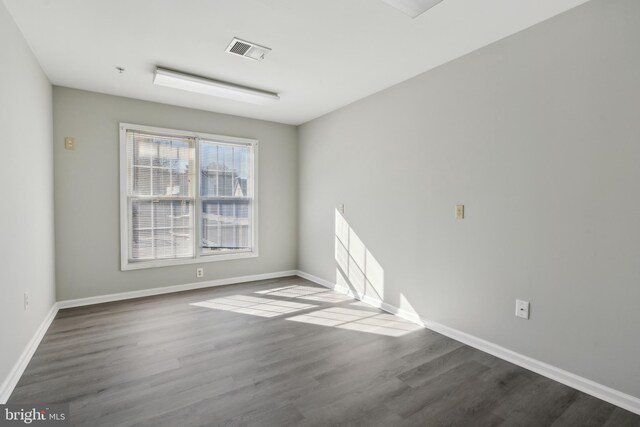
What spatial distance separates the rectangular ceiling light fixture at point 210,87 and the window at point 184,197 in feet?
3.27

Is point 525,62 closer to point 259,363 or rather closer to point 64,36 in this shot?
point 259,363

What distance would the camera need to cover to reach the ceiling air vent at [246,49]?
265cm

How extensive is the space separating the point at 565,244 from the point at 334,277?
2.91 m

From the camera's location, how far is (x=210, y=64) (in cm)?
309

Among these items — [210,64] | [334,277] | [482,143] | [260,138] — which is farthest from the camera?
[260,138]

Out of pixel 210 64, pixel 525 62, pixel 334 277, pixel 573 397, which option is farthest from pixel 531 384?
pixel 210 64

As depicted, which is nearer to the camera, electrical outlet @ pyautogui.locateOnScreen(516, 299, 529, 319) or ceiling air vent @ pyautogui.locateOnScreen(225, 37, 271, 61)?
electrical outlet @ pyautogui.locateOnScreen(516, 299, 529, 319)

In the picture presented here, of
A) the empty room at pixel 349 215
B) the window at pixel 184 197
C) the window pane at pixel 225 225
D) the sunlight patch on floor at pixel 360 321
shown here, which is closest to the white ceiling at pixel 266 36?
the empty room at pixel 349 215

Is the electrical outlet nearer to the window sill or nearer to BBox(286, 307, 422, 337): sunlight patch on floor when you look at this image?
BBox(286, 307, 422, 337): sunlight patch on floor

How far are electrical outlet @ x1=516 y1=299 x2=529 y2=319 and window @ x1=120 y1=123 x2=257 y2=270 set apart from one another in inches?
144

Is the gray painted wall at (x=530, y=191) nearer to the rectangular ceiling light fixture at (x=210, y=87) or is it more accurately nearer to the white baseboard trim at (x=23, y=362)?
the rectangular ceiling light fixture at (x=210, y=87)

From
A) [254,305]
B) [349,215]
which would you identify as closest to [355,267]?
[349,215]

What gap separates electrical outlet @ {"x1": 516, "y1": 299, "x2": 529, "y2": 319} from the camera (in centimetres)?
245

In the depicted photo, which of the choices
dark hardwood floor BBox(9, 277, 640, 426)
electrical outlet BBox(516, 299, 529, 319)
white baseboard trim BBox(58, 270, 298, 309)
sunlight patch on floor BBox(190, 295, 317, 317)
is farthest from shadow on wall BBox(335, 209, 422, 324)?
white baseboard trim BBox(58, 270, 298, 309)
